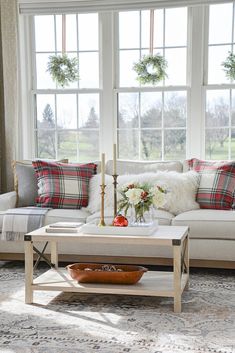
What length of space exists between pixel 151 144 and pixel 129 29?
120 centimetres

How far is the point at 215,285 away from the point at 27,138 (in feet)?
9.06

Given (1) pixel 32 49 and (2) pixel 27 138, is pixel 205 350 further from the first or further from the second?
(1) pixel 32 49

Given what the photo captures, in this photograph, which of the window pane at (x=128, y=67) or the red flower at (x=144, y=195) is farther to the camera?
the window pane at (x=128, y=67)

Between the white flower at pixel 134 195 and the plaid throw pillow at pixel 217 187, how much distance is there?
1217 mm

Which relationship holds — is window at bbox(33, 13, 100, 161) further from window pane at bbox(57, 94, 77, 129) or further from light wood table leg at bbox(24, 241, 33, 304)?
light wood table leg at bbox(24, 241, 33, 304)

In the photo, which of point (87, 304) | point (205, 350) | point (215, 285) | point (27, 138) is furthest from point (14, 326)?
point (27, 138)

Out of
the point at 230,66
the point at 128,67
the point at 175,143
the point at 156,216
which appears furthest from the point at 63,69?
the point at 156,216

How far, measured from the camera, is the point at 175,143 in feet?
17.5

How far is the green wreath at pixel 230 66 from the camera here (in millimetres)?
5035

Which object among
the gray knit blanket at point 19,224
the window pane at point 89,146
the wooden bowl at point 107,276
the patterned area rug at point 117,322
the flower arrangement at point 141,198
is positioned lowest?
the patterned area rug at point 117,322

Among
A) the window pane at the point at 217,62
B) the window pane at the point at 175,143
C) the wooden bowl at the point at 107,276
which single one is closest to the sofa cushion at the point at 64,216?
the wooden bowl at the point at 107,276

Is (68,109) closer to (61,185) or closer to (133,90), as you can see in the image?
(133,90)

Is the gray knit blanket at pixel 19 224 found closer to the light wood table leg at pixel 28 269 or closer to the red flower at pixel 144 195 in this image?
the light wood table leg at pixel 28 269

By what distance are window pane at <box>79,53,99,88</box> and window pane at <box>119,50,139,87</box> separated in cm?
27
